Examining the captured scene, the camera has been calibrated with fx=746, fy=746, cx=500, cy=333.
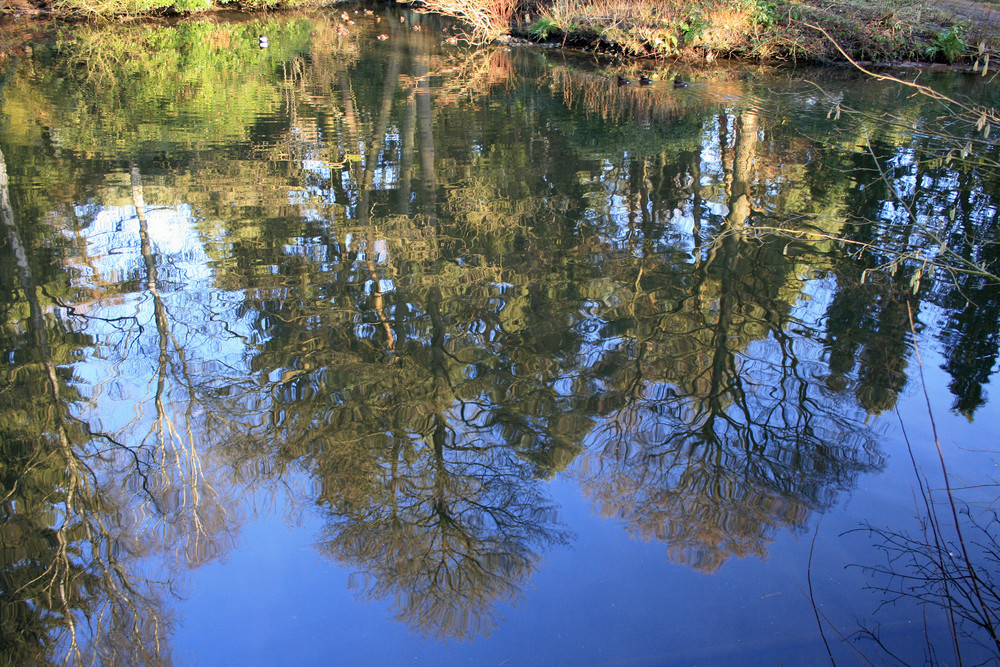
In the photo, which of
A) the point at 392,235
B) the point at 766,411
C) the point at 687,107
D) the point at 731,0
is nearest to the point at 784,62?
the point at 731,0

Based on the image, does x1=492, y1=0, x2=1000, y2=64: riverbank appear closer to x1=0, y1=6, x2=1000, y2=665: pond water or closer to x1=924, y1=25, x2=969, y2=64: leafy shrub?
x1=924, y1=25, x2=969, y2=64: leafy shrub

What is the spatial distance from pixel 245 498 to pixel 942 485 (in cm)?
406

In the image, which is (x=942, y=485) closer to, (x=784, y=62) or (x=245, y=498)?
(x=245, y=498)

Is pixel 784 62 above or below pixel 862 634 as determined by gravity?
above

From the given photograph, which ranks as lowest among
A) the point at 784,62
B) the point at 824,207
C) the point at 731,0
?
the point at 824,207

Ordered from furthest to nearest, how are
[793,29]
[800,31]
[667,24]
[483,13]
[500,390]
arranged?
[483,13] < [667,24] < [800,31] < [793,29] < [500,390]

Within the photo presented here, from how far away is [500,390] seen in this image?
5215 mm

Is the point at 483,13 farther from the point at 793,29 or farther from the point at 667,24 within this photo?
the point at 793,29

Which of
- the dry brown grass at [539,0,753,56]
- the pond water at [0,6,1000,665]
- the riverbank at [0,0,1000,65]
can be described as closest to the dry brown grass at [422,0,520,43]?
the riverbank at [0,0,1000,65]

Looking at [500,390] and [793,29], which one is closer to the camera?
[500,390]

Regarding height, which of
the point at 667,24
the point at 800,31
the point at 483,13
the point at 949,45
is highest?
the point at 483,13

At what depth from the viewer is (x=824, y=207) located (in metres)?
8.44

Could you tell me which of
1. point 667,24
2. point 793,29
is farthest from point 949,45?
point 667,24

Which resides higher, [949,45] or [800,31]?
[800,31]
